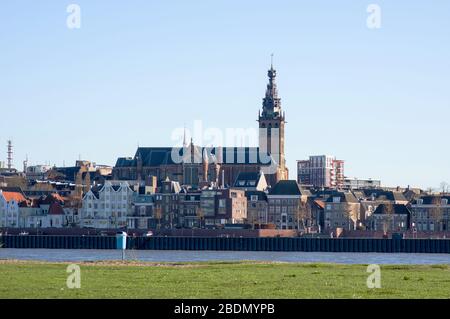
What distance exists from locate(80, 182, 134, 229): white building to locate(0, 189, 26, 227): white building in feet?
28.8

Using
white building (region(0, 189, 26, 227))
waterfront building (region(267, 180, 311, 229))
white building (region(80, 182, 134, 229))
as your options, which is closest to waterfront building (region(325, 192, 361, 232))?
waterfront building (region(267, 180, 311, 229))

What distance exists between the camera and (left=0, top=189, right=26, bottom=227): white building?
549 feet

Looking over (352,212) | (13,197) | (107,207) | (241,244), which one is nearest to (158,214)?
(107,207)

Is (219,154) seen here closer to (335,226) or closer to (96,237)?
(335,226)

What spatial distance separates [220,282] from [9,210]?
133m

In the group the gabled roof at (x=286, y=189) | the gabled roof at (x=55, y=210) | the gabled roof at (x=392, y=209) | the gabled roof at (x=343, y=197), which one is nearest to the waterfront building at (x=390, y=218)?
the gabled roof at (x=392, y=209)

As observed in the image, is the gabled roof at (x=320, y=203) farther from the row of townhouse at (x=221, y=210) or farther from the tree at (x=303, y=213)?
the tree at (x=303, y=213)

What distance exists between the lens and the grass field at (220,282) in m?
33.9

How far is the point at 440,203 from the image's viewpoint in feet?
522

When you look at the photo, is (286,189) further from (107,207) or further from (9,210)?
(9,210)

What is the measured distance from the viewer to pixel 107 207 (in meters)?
168

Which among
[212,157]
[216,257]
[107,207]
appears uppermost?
[212,157]

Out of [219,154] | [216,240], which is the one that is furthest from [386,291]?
[219,154]

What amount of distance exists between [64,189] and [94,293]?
548 ft
